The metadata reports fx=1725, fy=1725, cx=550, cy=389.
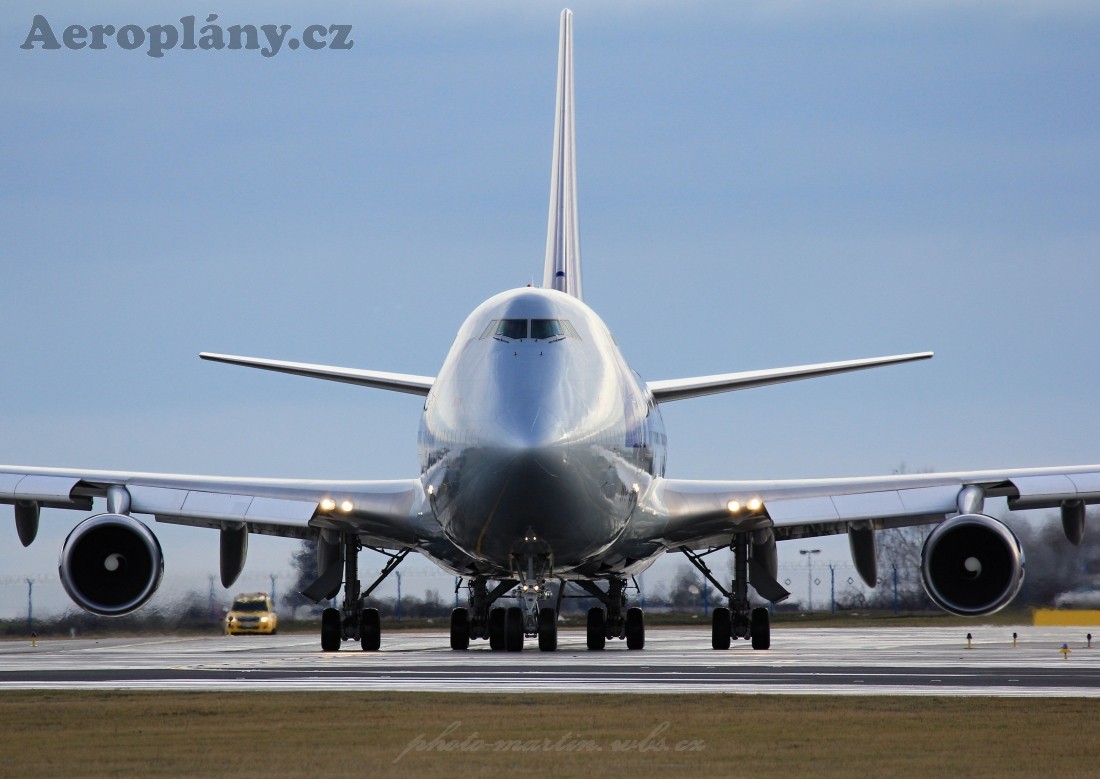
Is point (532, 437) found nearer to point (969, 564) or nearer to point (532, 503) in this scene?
point (532, 503)

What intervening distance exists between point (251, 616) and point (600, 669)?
26.9 metres

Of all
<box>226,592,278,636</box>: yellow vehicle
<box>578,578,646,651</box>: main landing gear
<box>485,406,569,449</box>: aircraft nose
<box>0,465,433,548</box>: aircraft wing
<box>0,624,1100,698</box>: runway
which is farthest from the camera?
<box>226,592,278,636</box>: yellow vehicle

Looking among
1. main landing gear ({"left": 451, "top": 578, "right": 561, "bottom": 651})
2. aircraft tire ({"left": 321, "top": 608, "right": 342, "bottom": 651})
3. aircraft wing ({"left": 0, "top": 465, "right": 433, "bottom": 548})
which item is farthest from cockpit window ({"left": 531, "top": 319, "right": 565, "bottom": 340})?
aircraft tire ({"left": 321, "top": 608, "right": 342, "bottom": 651})

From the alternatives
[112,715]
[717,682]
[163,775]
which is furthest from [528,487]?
[163,775]

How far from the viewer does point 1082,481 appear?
25.7m

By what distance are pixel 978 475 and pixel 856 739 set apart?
1509 cm

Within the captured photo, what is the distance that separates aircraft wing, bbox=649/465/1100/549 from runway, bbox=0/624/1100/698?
6.47 feet

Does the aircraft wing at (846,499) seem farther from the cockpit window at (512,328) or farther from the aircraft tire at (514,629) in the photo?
the cockpit window at (512,328)

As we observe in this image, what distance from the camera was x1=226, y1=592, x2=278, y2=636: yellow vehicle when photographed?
44.5 meters

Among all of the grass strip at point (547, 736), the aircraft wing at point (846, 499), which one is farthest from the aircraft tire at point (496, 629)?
the grass strip at point (547, 736)

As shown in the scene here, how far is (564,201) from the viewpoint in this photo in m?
35.5

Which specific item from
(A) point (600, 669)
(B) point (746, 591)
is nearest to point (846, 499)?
(B) point (746, 591)

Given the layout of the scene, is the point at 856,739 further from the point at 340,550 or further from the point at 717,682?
the point at 340,550

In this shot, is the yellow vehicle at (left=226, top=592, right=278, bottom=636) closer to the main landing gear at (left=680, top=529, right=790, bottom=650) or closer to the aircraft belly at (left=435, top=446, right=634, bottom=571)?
the main landing gear at (left=680, top=529, right=790, bottom=650)
